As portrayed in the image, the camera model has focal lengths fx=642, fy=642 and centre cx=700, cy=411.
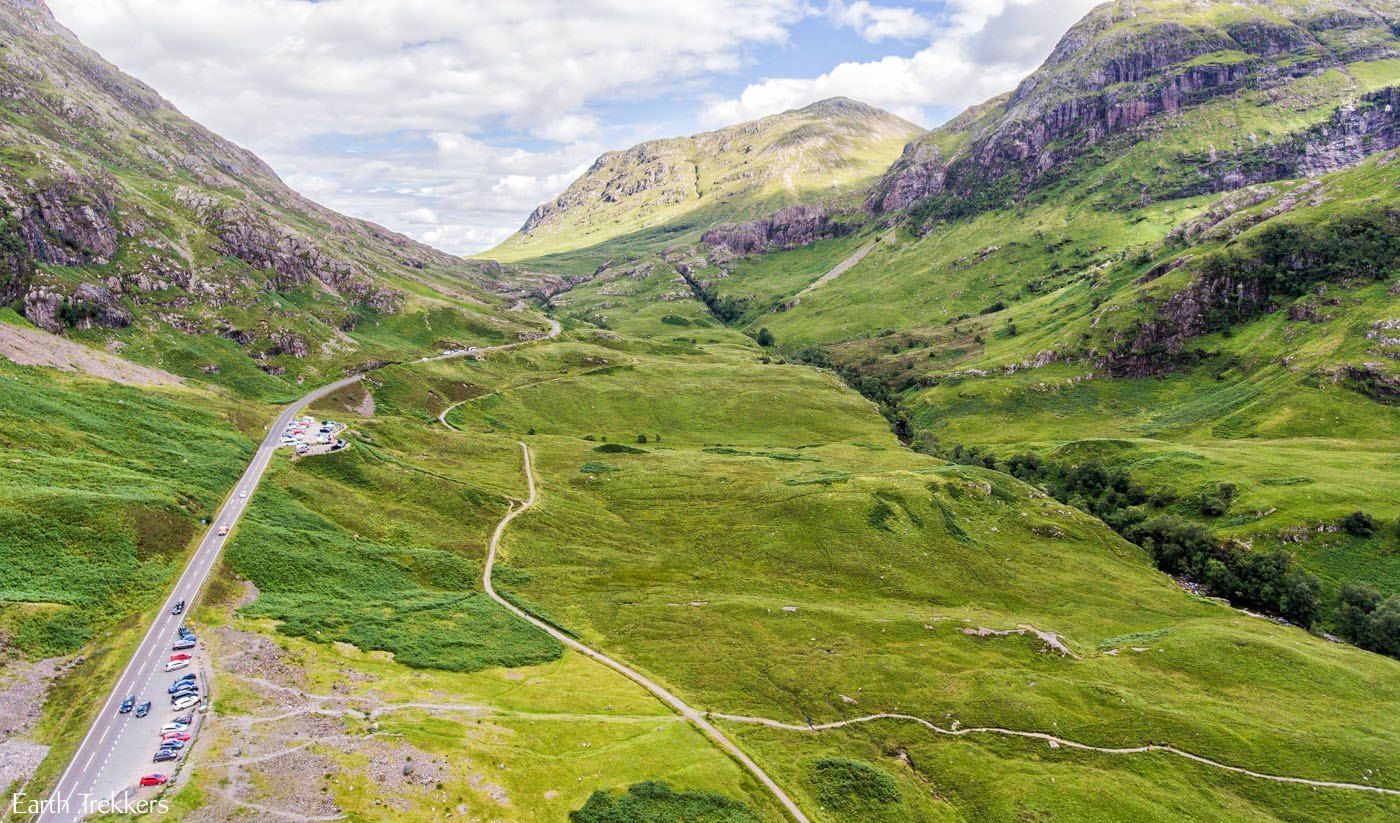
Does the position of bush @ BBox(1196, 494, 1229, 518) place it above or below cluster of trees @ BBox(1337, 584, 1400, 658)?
above

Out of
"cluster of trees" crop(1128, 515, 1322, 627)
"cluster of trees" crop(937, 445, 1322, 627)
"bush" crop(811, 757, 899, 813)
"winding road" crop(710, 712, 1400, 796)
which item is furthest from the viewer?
"cluster of trees" crop(937, 445, 1322, 627)

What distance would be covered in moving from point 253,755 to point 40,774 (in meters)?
12.8

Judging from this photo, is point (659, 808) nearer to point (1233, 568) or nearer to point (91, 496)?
point (91, 496)

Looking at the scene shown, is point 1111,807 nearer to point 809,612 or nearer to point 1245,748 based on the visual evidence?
point 1245,748

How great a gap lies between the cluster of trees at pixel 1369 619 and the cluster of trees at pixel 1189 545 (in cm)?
545

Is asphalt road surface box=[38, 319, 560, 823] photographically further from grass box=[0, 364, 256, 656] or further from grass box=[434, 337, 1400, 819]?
grass box=[434, 337, 1400, 819]

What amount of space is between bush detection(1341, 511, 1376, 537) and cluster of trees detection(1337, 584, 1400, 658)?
1912 centimetres

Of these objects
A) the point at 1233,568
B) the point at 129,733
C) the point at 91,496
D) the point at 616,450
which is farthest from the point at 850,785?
the point at 616,450

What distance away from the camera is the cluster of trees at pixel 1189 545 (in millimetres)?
128500

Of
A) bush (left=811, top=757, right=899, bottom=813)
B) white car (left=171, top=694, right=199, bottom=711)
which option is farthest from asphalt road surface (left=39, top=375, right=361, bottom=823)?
bush (left=811, top=757, right=899, bottom=813)

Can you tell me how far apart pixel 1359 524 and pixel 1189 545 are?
30706 millimetres

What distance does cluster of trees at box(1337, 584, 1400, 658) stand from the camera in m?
112

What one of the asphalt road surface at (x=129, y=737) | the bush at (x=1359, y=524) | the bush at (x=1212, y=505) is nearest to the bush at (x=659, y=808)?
the asphalt road surface at (x=129, y=737)

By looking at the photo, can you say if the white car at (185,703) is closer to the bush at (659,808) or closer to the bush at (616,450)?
the bush at (659,808)
